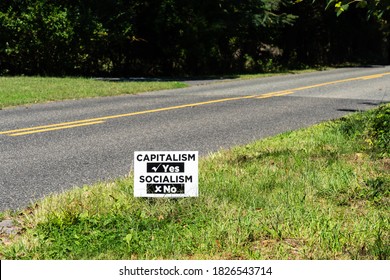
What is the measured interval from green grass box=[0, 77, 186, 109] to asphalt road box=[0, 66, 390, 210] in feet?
2.19

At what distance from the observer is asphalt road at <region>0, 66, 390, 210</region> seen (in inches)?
265

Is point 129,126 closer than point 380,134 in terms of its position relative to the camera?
No

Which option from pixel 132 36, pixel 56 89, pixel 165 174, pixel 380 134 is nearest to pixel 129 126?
pixel 380 134

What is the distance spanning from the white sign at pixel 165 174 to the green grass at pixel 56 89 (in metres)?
8.90

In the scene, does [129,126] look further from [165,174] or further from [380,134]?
[165,174]

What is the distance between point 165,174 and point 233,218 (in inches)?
25.5

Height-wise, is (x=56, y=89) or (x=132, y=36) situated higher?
(x=132, y=36)

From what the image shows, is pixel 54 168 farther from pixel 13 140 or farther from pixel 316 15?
pixel 316 15

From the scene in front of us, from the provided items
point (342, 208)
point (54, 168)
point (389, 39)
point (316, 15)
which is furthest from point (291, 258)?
point (389, 39)

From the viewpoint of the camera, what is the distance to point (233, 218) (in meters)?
4.54

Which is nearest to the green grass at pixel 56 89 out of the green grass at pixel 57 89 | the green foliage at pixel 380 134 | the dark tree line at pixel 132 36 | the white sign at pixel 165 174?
the green grass at pixel 57 89

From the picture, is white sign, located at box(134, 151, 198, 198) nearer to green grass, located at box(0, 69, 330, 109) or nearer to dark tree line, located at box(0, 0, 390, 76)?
green grass, located at box(0, 69, 330, 109)

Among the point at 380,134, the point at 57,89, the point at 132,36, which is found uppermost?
the point at 132,36

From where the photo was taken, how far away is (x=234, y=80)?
70.2 feet
